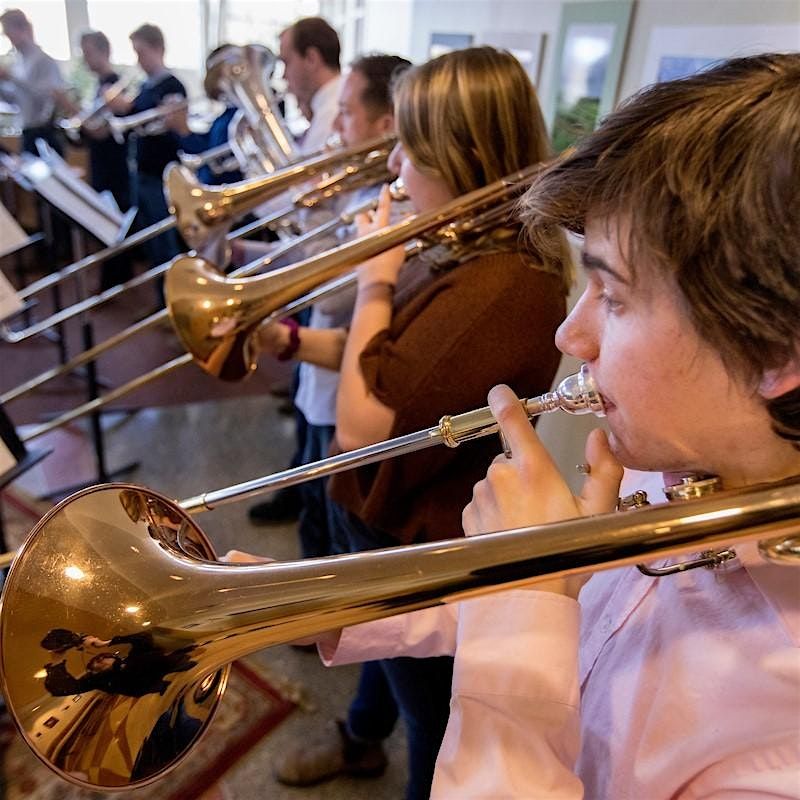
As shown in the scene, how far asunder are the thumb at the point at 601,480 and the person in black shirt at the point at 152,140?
3.34 metres

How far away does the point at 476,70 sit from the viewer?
38.1 inches

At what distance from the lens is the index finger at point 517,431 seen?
0.57 metres

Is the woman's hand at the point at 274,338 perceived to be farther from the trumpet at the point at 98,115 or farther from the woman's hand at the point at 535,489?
the trumpet at the point at 98,115

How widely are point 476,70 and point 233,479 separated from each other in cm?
174

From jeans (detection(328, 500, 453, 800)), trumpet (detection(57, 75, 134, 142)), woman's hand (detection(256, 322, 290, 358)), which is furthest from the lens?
trumpet (detection(57, 75, 134, 142))

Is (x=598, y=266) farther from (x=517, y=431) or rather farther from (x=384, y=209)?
(x=384, y=209)

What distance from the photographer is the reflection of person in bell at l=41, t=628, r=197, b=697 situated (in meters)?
0.52

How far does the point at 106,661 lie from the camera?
52 cm

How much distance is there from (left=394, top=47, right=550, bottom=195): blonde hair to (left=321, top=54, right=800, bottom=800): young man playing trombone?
1.43 ft

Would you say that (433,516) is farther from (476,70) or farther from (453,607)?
(476,70)

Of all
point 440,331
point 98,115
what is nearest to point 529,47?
point 440,331

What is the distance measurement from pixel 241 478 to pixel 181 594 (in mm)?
1902

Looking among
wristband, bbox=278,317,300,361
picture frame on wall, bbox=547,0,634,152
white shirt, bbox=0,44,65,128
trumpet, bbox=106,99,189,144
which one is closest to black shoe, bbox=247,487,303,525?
wristband, bbox=278,317,300,361

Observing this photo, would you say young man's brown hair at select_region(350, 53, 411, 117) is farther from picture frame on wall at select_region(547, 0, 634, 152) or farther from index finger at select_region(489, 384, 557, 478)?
index finger at select_region(489, 384, 557, 478)
